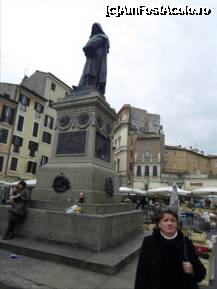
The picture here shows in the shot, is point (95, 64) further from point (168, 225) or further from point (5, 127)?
point (5, 127)

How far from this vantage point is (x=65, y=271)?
13.0ft

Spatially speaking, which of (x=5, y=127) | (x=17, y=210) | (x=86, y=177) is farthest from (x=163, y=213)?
(x=5, y=127)

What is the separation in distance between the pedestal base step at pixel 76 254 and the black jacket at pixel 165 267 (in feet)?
6.52

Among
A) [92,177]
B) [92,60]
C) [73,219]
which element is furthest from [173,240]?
[92,60]

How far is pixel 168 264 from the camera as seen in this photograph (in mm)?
2170

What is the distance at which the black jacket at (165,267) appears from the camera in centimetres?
214

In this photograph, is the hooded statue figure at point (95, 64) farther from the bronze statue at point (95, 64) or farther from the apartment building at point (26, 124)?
the apartment building at point (26, 124)

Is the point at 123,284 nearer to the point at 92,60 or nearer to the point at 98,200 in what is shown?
the point at 98,200

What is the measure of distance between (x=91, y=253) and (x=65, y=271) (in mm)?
717

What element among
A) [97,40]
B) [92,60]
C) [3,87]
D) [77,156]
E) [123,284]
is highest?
[3,87]

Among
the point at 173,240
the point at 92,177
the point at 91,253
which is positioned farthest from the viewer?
the point at 92,177

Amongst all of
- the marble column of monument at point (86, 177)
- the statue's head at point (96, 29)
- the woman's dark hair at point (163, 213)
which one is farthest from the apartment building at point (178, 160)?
the woman's dark hair at point (163, 213)

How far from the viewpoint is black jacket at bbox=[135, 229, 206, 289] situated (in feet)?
7.01

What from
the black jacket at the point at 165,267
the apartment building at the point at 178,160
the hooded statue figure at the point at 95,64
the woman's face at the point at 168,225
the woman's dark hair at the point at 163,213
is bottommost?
the black jacket at the point at 165,267
